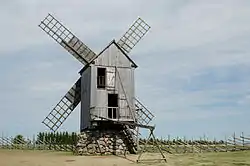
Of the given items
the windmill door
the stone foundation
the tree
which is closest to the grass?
the stone foundation

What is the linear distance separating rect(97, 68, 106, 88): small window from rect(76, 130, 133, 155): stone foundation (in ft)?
10.4

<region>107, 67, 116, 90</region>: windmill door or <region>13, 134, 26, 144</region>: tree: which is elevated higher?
<region>107, 67, 116, 90</region>: windmill door

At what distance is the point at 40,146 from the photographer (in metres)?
44.3

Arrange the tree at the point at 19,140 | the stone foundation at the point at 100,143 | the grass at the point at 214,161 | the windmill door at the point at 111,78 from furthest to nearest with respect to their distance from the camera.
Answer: the tree at the point at 19,140 < the windmill door at the point at 111,78 < the stone foundation at the point at 100,143 < the grass at the point at 214,161

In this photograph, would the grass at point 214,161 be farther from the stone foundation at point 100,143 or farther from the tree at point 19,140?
the tree at point 19,140

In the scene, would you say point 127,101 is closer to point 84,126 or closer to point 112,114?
point 112,114

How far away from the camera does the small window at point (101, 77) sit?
27.9 metres

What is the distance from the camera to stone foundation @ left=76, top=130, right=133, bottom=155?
26734 mm

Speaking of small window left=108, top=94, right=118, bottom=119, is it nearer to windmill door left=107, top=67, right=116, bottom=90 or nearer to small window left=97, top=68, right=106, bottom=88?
windmill door left=107, top=67, right=116, bottom=90

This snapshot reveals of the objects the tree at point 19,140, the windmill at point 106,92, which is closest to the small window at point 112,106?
the windmill at point 106,92

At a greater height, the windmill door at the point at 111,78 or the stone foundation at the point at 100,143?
the windmill door at the point at 111,78

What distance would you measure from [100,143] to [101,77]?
14.9ft

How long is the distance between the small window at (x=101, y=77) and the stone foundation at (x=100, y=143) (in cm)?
318

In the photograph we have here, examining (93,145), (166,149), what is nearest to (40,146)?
(166,149)
